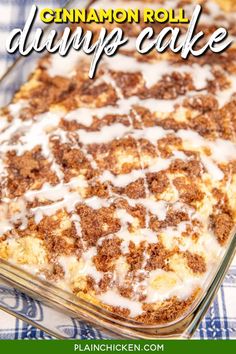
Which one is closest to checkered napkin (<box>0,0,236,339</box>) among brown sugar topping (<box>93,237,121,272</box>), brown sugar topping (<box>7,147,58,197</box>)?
brown sugar topping (<box>93,237,121,272</box>)

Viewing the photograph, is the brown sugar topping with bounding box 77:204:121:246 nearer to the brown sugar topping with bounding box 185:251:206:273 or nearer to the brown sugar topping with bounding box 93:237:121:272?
the brown sugar topping with bounding box 93:237:121:272

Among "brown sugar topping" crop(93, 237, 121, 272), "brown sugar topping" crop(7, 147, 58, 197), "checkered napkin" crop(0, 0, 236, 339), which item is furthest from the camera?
"brown sugar topping" crop(7, 147, 58, 197)

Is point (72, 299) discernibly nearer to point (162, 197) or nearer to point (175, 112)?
point (162, 197)

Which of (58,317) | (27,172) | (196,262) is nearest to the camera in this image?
(58,317)

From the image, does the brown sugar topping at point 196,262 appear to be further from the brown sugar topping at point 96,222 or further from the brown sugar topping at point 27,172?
the brown sugar topping at point 27,172

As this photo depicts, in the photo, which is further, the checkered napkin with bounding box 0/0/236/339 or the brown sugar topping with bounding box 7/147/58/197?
the brown sugar topping with bounding box 7/147/58/197

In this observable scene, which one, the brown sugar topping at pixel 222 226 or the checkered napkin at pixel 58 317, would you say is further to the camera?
the brown sugar topping at pixel 222 226

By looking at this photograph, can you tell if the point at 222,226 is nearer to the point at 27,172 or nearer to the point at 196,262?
the point at 196,262

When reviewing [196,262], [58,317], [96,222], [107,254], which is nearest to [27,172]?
[96,222]

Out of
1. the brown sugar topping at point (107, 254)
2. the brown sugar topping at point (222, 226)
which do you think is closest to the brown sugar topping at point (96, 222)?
the brown sugar topping at point (107, 254)

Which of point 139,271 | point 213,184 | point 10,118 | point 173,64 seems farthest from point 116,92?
point 139,271
